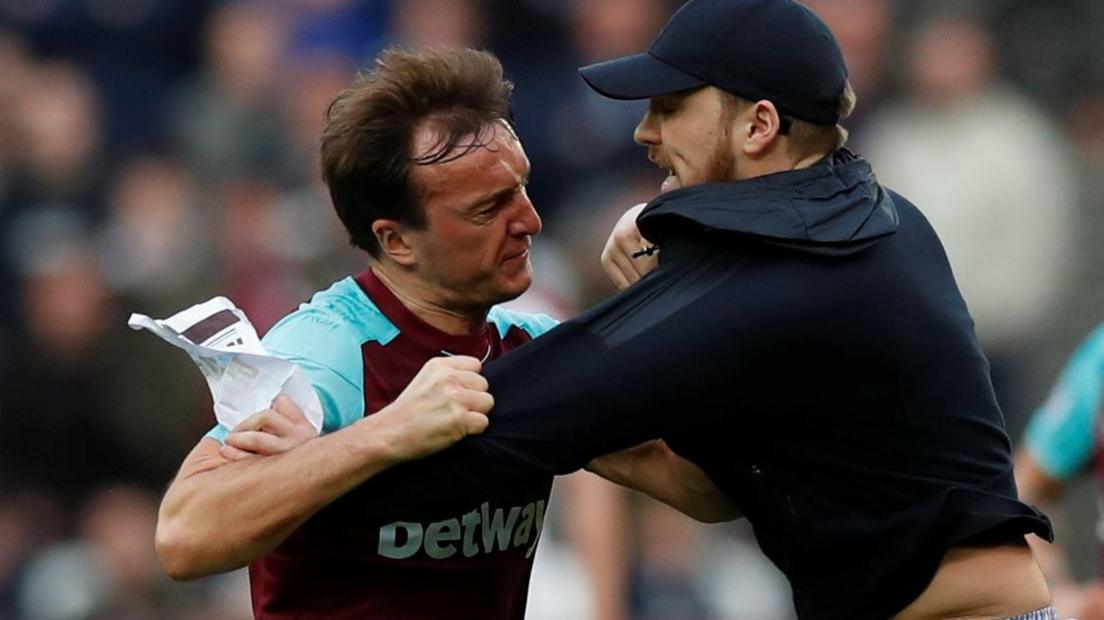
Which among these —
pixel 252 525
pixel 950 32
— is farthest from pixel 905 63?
pixel 252 525

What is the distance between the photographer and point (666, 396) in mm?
3652

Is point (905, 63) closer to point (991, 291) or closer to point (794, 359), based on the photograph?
point (991, 291)

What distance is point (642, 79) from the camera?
12.7ft

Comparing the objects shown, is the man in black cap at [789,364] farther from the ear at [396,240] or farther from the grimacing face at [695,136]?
the ear at [396,240]

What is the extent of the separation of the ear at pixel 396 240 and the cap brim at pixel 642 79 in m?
0.49

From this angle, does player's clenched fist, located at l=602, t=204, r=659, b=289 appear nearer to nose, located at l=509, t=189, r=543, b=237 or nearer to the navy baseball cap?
nose, located at l=509, t=189, r=543, b=237

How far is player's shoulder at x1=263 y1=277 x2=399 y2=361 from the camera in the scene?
395 centimetres

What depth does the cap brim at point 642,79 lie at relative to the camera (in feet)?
12.6

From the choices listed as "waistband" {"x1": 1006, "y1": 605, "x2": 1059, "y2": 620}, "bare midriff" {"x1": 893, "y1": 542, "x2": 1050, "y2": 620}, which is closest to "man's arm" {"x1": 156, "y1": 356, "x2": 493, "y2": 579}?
"bare midriff" {"x1": 893, "y1": 542, "x2": 1050, "y2": 620}

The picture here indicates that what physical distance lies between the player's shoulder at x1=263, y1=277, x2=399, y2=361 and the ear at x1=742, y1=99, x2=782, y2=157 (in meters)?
0.80

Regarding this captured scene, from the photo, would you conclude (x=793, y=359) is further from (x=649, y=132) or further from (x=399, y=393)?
(x=399, y=393)

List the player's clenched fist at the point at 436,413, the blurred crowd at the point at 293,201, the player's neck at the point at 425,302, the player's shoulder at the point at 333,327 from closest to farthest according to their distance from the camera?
the player's clenched fist at the point at 436,413 < the player's shoulder at the point at 333,327 < the player's neck at the point at 425,302 < the blurred crowd at the point at 293,201

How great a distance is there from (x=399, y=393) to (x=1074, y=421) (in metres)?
2.57

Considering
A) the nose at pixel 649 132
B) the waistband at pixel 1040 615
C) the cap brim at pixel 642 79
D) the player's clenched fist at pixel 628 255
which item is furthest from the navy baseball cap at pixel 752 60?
the waistband at pixel 1040 615
